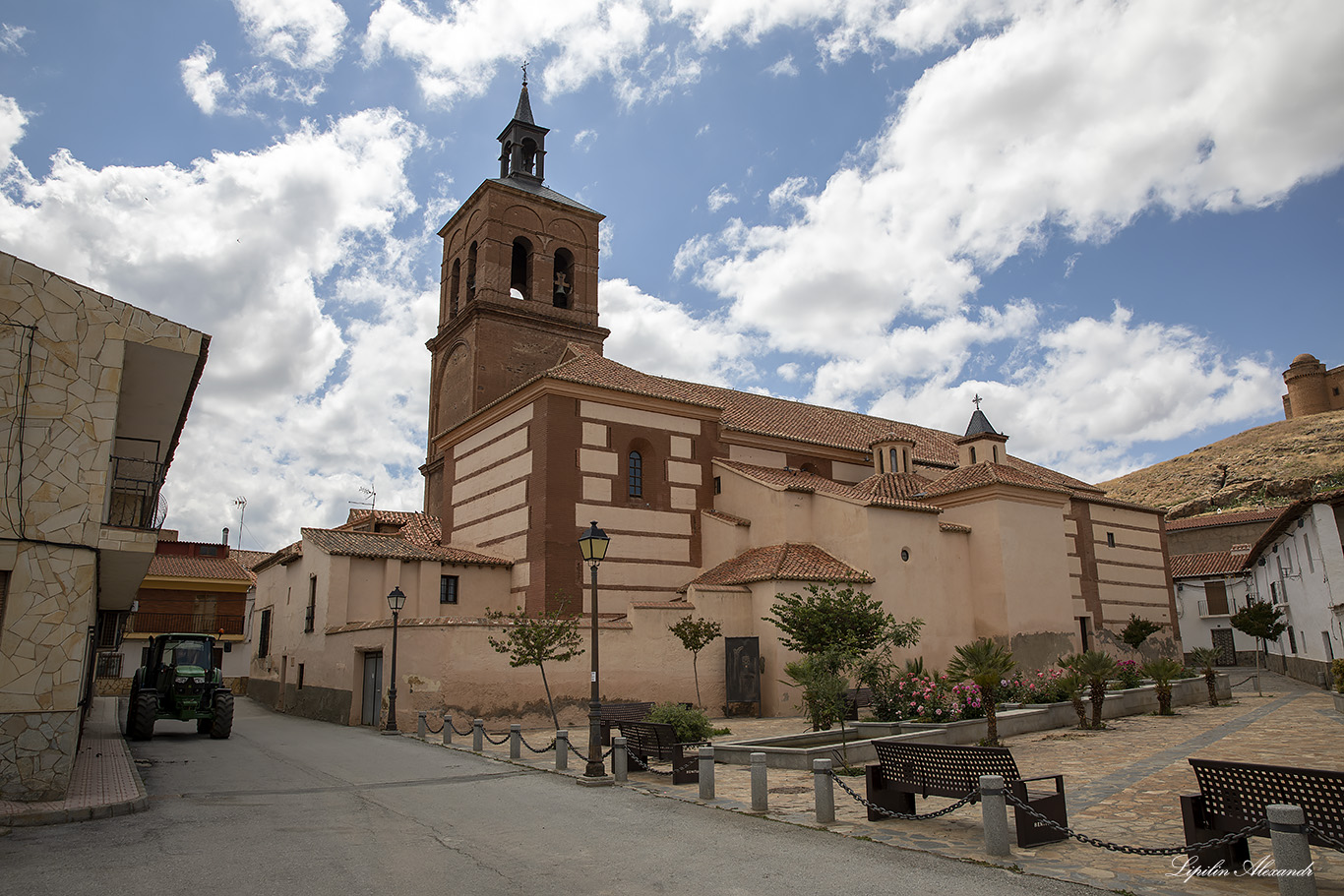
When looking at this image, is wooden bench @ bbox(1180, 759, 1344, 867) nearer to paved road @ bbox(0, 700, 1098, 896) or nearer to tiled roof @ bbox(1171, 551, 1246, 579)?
paved road @ bbox(0, 700, 1098, 896)

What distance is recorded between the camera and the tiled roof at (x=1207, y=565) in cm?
4672

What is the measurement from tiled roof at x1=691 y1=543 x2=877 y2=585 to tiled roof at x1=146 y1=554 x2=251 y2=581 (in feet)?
98.9

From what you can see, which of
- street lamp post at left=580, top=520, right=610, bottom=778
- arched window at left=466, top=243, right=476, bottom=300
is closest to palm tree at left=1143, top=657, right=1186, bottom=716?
street lamp post at left=580, top=520, right=610, bottom=778

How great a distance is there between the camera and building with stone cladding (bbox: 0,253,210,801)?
10.5 metres

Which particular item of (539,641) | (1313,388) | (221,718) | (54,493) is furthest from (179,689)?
(1313,388)

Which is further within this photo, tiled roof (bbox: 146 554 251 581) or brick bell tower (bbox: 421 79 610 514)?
tiled roof (bbox: 146 554 251 581)

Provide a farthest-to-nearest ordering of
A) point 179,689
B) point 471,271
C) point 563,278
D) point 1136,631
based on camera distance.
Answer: point 1136,631, point 563,278, point 471,271, point 179,689

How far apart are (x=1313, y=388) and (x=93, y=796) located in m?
112

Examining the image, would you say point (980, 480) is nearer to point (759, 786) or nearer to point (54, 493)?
point (759, 786)

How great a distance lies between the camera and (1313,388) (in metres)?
91.4

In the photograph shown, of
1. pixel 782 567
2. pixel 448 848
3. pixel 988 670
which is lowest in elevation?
pixel 448 848

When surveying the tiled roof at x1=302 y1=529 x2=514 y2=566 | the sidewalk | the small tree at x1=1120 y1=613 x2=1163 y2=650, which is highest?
the tiled roof at x1=302 y1=529 x2=514 y2=566

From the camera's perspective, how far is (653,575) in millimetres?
27250

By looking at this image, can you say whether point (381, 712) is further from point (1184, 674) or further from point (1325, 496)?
point (1325, 496)
